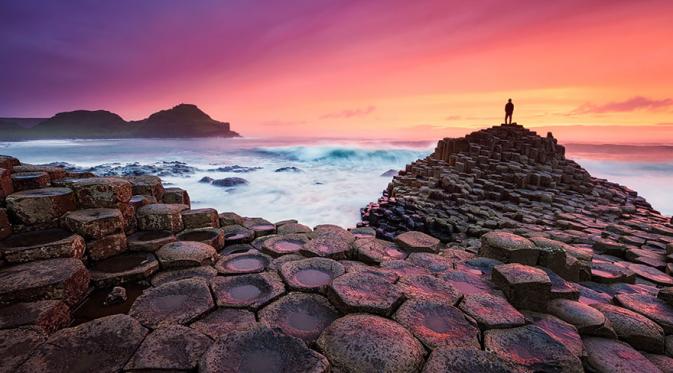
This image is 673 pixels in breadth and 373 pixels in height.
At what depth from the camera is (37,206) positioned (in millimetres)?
3207

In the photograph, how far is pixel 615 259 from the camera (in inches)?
209

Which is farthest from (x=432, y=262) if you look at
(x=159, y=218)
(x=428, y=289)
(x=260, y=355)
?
(x=159, y=218)

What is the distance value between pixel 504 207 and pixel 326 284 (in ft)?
30.8

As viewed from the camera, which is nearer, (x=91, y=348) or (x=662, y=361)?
(x=91, y=348)

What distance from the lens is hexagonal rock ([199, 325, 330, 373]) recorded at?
1800mm

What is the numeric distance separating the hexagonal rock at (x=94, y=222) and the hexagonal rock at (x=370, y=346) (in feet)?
9.23

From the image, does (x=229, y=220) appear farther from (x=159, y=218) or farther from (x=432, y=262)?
(x=432, y=262)

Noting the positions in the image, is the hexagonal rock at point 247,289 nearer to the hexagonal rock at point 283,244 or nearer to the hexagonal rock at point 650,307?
the hexagonal rock at point 283,244

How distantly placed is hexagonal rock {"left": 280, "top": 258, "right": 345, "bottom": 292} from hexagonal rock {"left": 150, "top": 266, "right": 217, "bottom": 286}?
79 centimetres

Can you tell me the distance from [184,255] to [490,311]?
321cm

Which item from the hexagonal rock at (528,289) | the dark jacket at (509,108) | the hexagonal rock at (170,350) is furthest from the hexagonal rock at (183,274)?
the dark jacket at (509,108)

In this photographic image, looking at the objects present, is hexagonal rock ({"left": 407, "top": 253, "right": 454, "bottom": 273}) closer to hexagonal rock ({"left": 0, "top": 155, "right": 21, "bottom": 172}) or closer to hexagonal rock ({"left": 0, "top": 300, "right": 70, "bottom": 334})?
hexagonal rock ({"left": 0, "top": 300, "right": 70, "bottom": 334})

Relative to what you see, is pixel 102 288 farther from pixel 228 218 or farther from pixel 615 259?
pixel 615 259

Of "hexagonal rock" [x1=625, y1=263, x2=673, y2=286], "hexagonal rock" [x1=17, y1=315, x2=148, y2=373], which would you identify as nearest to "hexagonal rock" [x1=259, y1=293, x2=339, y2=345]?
"hexagonal rock" [x1=17, y1=315, x2=148, y2=373]
